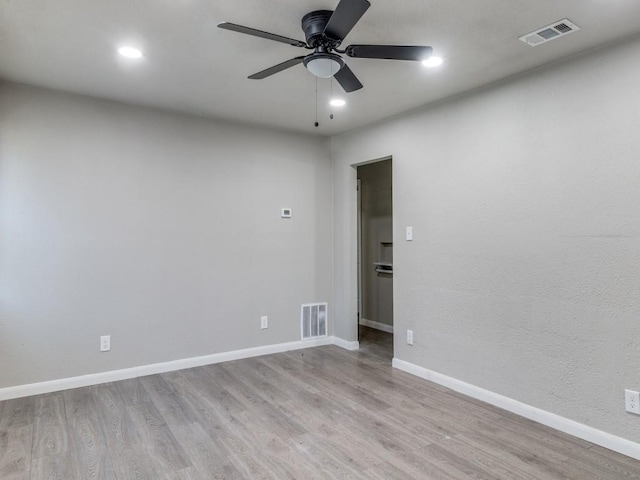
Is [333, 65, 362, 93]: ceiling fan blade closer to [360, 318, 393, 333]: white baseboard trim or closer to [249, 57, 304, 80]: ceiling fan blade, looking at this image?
[249, 57, 304, 80]: ceiling fan blade

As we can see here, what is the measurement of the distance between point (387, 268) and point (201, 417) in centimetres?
341

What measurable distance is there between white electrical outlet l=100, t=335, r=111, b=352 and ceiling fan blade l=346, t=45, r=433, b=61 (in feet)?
10.3

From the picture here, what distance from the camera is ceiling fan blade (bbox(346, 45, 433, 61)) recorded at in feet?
6.59

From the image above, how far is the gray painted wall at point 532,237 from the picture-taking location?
2.41 m

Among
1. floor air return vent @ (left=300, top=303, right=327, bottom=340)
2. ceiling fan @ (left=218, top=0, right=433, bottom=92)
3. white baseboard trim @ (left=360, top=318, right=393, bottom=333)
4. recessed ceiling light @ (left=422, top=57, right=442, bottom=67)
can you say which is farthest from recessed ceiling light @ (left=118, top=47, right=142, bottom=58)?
white baseboard trim @ (left=360, top=318, right=393, bottom=333)

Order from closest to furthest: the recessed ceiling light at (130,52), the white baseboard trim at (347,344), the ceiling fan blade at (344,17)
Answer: the ceiling fan blade at (344,17) → the recessed ceiling light at (130,52) → the white baseboard trim at (347,344)

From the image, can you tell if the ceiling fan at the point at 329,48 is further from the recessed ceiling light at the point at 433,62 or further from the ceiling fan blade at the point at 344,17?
the recessed ceiling light at the point at 433,62

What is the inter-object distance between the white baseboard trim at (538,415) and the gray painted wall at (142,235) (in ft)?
5.84

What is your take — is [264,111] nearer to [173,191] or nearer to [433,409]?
[173,191]

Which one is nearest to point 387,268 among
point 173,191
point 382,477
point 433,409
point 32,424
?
point 433,409

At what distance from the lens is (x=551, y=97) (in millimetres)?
2736

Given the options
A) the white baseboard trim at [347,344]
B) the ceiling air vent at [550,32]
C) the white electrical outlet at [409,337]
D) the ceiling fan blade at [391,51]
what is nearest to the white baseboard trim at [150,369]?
the white baseboard trim at [347,344]

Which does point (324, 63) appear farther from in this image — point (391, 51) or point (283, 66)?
point (391, 51)

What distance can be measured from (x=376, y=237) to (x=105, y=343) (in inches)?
147
